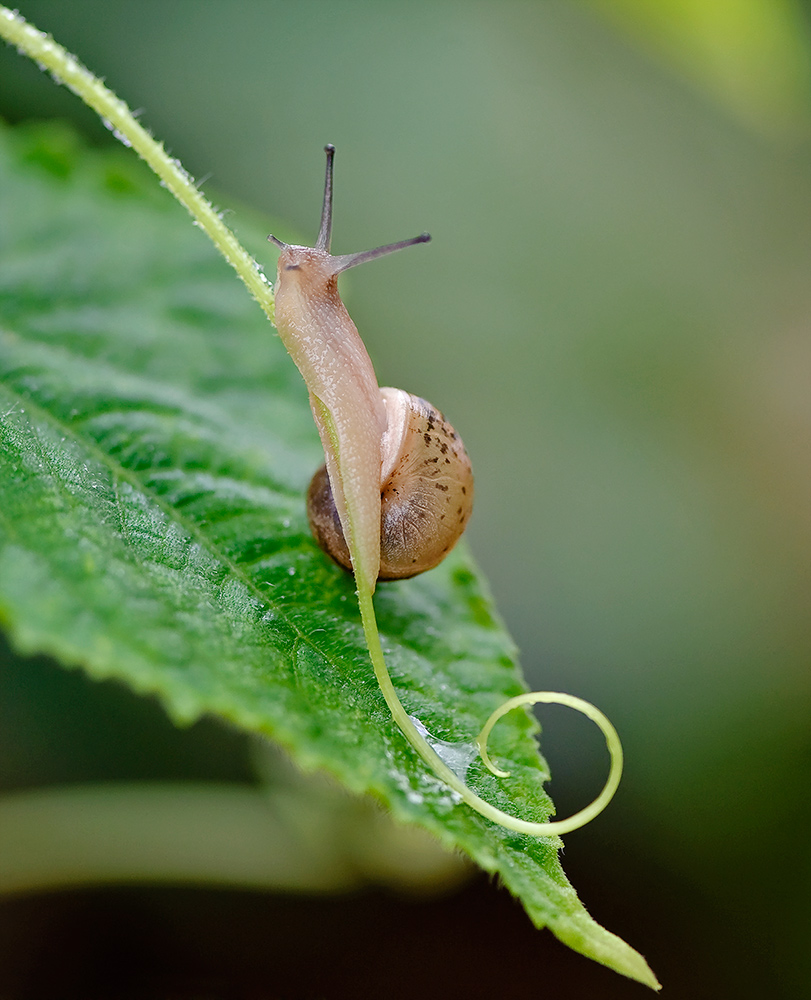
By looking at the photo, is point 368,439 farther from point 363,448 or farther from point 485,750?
point 485,750

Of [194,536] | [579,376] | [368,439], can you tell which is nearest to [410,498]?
[368,439]

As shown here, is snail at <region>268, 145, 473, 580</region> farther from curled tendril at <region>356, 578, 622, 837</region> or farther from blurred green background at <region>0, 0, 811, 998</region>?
blurred green background at <region>0, 0, 811, 998</region>

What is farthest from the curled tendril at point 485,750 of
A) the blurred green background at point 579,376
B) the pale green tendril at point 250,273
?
the blurred green background at point 579,376

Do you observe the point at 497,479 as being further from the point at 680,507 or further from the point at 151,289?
the point at 151,289

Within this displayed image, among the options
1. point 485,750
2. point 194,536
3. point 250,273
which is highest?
point 250,273

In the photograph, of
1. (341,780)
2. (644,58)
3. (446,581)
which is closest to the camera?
(341,780)

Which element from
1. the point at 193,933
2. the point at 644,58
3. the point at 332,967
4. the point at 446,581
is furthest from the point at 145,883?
the point at 644,58

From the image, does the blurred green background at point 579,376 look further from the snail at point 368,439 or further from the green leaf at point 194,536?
the snail at point 368,439
